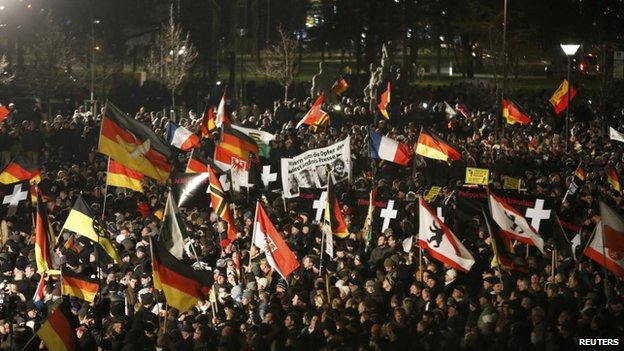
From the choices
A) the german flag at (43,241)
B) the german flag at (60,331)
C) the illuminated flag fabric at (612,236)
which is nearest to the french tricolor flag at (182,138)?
the german flag at (43,241)

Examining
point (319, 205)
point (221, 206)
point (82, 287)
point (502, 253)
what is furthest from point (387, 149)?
point (82, 287)

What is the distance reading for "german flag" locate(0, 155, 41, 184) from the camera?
21.3m

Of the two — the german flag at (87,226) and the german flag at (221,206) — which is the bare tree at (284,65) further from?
the german flag at (87,226)

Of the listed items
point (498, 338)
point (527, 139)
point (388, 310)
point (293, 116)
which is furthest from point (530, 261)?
point (293, 116)

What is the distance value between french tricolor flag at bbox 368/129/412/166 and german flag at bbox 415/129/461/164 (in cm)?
30

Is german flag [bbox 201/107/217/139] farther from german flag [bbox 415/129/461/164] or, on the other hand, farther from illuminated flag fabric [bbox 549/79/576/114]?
illuminated flag fabric [bbox 549/79/576/114]

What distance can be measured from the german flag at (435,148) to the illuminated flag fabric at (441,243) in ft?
24.2

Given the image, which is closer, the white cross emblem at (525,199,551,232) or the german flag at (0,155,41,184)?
the white cross emblem at (525,199,551,232)

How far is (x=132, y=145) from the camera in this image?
1908cm

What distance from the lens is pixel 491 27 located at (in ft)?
188

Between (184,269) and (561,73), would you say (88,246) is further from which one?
(561,73)

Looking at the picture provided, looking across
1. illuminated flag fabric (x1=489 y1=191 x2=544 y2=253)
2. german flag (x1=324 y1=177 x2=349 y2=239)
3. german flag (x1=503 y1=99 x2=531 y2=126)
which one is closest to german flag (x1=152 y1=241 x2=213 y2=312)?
german flag (x1=324 y1=177 x2=349 y2=239)

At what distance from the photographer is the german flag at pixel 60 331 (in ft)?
42.3

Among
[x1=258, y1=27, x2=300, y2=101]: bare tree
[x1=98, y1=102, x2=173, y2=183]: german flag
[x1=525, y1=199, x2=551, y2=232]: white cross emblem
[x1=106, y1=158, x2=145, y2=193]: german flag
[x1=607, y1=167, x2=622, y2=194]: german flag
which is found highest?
[x1=98, y1=102, x2=173, y2=183]: german flag
